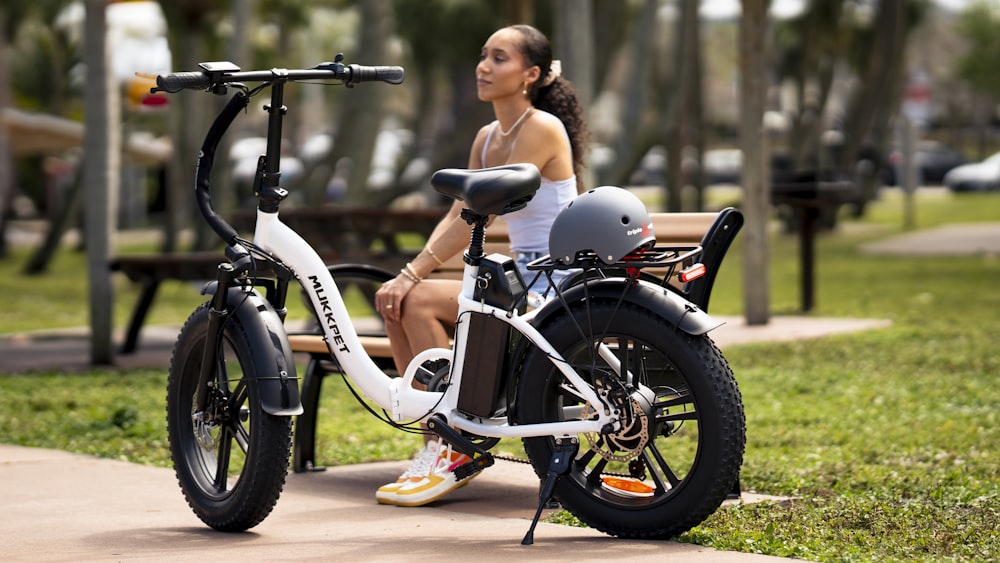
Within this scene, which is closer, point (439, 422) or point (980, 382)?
point (439, 422)

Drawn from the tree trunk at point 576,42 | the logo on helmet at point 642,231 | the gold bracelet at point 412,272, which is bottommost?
the gold bracelet at point 412,272

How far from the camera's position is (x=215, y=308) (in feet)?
18.0

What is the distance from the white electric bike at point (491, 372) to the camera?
4.97m

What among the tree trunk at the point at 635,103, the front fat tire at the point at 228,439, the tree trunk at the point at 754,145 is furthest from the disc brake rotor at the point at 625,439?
the tree trunk at the point at 635,103

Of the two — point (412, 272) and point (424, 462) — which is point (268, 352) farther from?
point (424, 462)

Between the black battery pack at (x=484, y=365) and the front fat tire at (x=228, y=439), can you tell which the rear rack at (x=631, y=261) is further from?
the front fat tire at (x=228, y=439)

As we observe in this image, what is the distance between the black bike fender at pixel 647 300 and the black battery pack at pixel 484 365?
14 centimetres

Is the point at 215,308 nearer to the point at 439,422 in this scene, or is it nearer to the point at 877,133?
the point at 439,422

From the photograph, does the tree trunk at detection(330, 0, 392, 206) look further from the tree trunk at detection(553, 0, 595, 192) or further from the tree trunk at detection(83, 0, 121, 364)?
the tree trunk at detection(83, 0, 121, 364)

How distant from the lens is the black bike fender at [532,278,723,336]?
4.89 meters

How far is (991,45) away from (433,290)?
2967 inches

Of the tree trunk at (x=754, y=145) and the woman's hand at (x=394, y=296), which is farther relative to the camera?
the tree trunk at (x=754, y=145)

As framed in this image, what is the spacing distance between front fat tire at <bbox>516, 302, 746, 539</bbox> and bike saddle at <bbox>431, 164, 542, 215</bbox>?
390mm

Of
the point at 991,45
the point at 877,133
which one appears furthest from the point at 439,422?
the point at 991,45
